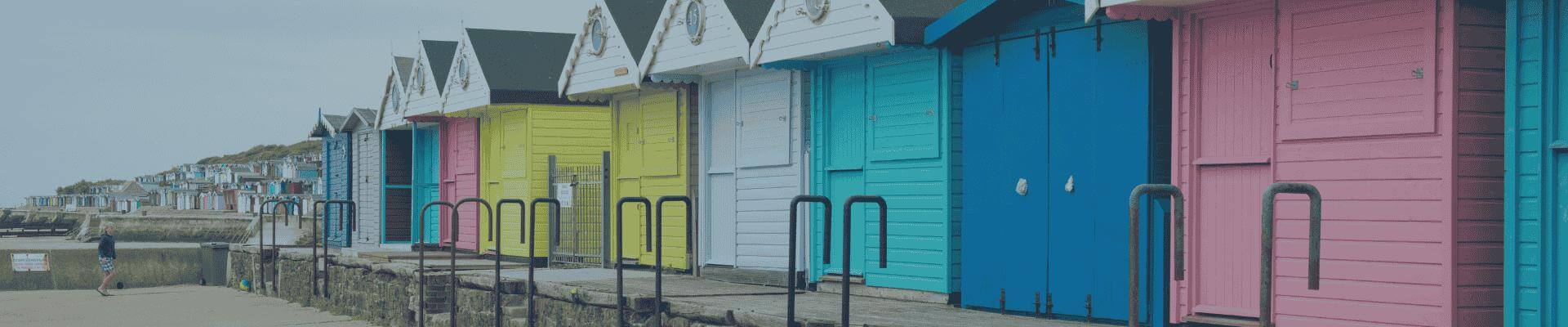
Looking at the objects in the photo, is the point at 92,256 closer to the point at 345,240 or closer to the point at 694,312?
the point at 345,240

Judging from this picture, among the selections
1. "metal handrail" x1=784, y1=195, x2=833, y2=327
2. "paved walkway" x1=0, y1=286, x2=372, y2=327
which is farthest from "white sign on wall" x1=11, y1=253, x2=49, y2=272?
"metal handrail" x1=784, y1=195, x2=833, y2=327

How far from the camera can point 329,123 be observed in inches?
1091

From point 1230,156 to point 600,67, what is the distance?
9.00 metres

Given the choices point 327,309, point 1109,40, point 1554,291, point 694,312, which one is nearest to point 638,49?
point 694,312

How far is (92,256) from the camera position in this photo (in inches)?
1220

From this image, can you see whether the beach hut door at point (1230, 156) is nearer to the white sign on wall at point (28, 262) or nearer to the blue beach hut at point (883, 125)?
the blue beach hut at point (883, 125)

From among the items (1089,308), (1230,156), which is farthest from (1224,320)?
(1089,308)

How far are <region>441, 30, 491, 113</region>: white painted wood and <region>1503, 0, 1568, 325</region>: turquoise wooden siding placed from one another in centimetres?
1400

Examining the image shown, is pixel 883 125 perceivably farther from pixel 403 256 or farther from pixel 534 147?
pixel 403 256

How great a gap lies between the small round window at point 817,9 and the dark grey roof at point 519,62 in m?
7.07

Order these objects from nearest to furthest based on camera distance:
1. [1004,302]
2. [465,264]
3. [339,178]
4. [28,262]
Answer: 1. [1004,302]
2. [465,264]
3. [339,178]
4. [28,262]

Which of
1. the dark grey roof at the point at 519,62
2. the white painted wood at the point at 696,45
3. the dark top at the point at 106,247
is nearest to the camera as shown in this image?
the white painted wood at the point at 696,45

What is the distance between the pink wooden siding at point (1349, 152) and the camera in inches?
302

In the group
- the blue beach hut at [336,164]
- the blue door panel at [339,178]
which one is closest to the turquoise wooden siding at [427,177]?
the blue door panel at [339,178]
